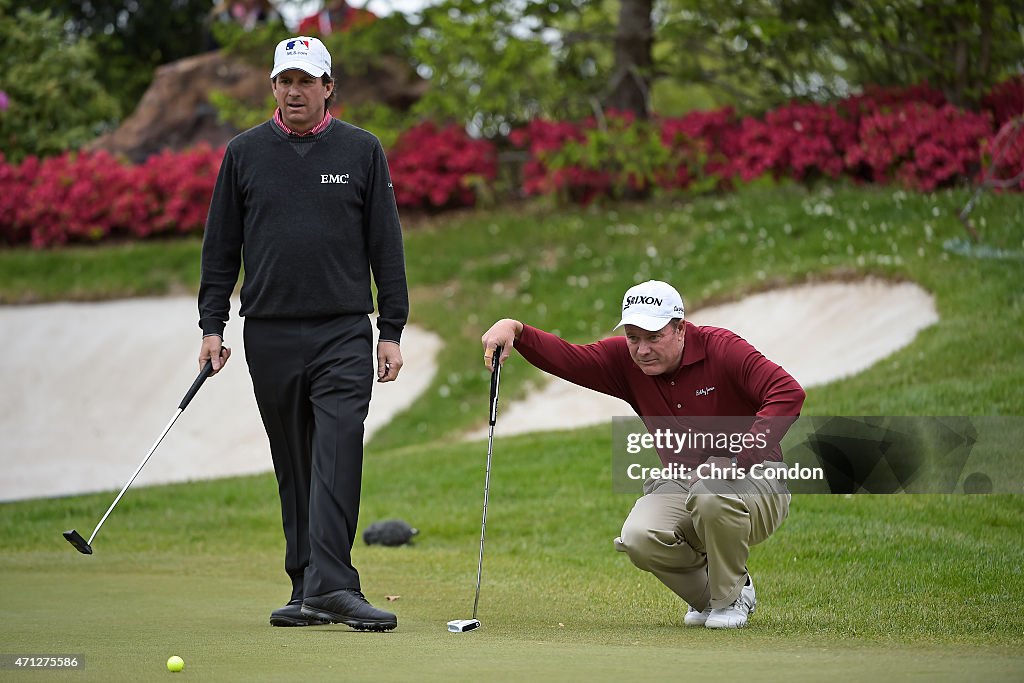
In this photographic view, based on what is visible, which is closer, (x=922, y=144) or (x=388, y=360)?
(x=388, y=360)

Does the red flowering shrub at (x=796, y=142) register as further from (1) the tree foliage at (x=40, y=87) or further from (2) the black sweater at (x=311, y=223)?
(2) the black sweater at (x=311, y=223)

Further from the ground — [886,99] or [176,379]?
[886,99]

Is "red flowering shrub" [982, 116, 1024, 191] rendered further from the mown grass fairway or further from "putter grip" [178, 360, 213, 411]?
"putter grip" [178, 360, 213, 411]

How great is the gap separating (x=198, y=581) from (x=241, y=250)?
3036 mm

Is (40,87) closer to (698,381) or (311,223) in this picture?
(311,223)

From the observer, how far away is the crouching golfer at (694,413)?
589 centimetres

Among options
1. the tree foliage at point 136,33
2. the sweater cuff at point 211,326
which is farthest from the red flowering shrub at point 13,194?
the sweater cuff at point 211,326

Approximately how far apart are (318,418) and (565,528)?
16.9 feet

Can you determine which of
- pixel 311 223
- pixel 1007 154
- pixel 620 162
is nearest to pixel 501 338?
pixel 311 223

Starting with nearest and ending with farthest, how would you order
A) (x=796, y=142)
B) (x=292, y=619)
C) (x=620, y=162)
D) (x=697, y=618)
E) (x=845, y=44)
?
(x=292, y=619) → (x=697, y=618) → (x=796, y=142) → (x=845, y=44) → (x=620, y=162)

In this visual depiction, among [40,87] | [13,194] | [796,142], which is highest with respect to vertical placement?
[40,87]

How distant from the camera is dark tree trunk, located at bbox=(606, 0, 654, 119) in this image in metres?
20.9

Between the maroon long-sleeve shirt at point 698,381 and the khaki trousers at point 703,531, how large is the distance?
15 centimetres

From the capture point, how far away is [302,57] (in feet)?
19.7
